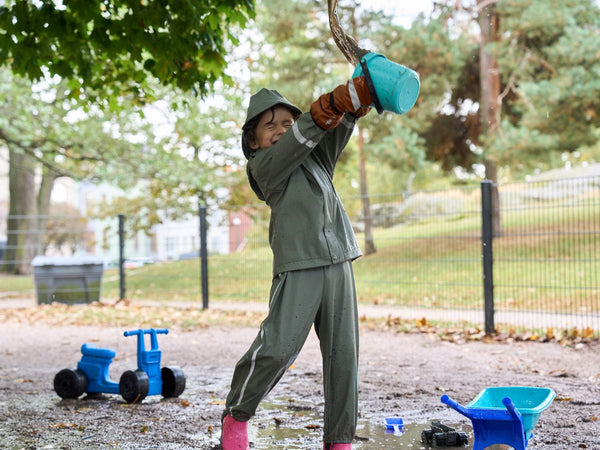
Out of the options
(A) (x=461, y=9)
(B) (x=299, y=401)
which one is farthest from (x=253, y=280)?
(A) (x=461, y=9)

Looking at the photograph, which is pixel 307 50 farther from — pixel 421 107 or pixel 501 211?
pixel 501 211

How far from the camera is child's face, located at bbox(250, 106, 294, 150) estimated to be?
3.45 meters

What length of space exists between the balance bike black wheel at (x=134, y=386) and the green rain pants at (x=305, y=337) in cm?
180

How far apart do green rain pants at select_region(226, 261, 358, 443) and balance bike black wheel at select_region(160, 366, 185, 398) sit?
190 centimetres

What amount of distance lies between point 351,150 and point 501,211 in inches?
472

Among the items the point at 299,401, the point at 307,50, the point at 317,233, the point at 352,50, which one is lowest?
the point at 299,401

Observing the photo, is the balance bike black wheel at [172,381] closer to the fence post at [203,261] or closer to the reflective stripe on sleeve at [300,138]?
the reflective stripe on sleeve at [300,138]

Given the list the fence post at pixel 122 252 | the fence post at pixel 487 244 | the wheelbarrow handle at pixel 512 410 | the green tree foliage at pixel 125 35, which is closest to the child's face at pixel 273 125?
the wheelbarrow handle at pixel 512 410

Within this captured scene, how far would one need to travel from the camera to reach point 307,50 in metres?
20.5

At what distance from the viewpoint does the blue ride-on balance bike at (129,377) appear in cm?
509

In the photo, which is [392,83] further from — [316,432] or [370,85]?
[316,432]

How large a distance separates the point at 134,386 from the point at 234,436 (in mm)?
1838

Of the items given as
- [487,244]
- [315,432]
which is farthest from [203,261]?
[315,432]

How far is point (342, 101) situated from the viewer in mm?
3023
